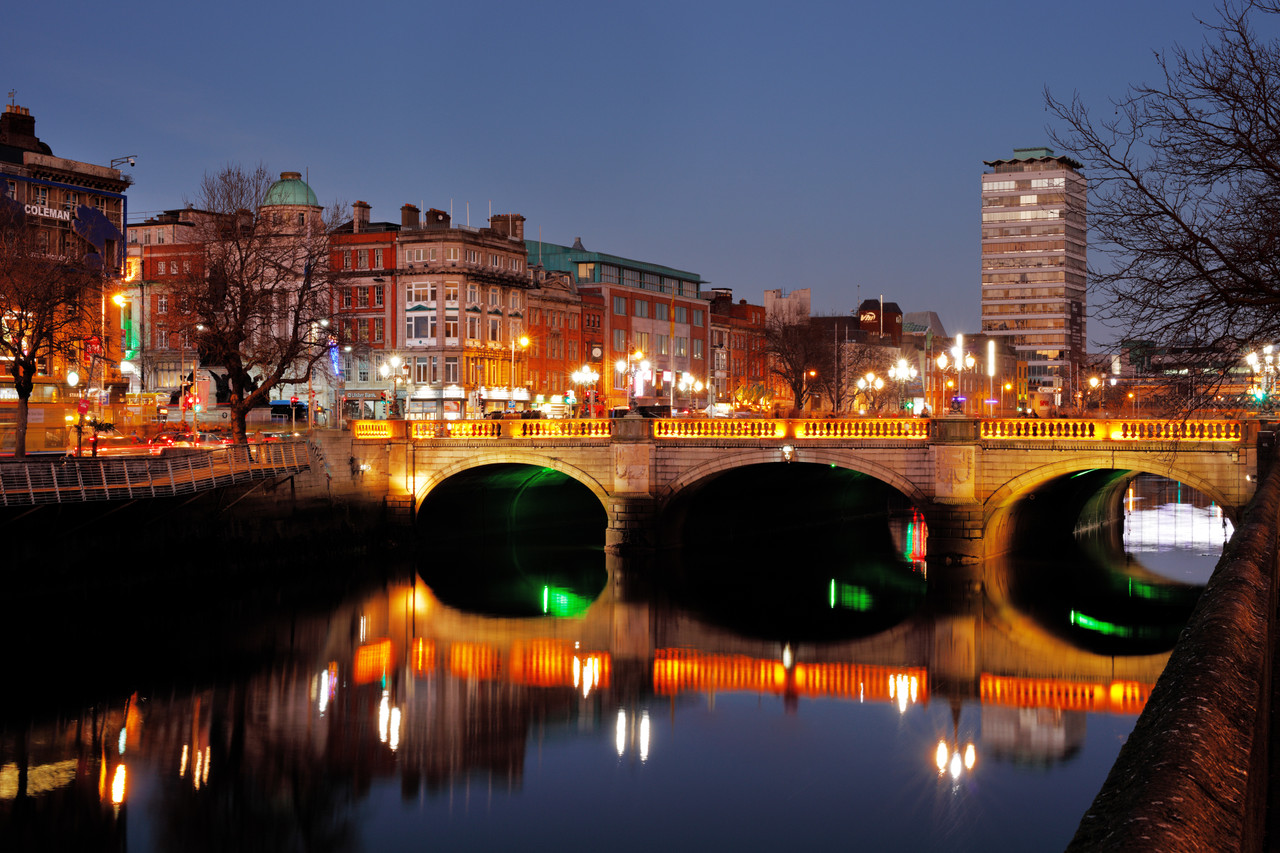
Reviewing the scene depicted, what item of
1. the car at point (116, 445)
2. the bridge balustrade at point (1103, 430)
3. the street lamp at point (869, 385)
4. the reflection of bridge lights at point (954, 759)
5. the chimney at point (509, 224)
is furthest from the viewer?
the chimney at point (509, 224)

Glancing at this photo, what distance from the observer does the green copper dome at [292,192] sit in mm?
82188

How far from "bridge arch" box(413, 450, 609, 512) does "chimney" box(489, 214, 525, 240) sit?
4262 cm

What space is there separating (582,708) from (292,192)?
63029mm

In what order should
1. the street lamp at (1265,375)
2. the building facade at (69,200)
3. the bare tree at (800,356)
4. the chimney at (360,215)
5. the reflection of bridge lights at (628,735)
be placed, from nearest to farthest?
the street lamp at (1265,375)
the reflection of bridge lights at (628,735)
the building facade at (69,200)
the chimney at (360,215)
the bare tree at (800,356)

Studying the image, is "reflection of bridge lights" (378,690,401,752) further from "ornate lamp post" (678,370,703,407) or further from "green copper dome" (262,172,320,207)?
"ornate lamp post" (678,370,703,407)

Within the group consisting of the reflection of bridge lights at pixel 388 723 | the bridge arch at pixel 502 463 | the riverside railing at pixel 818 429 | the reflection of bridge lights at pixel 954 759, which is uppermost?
the riverside railing at pixel 818 429

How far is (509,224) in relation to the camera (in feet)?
307

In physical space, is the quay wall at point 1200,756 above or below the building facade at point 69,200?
below

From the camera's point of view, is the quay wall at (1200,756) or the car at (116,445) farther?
the car at (116,445)

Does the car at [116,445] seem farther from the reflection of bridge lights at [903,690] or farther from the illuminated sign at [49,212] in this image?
the illuminated sign at [49,212]

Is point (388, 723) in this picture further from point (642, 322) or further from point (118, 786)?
point (642, 322)

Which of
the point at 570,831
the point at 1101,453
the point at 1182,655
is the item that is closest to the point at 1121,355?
the point at 1182,655

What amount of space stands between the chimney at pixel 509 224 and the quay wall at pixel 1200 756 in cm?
8379

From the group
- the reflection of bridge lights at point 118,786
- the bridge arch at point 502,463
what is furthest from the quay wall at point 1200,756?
the bridge arch at point 502,463
